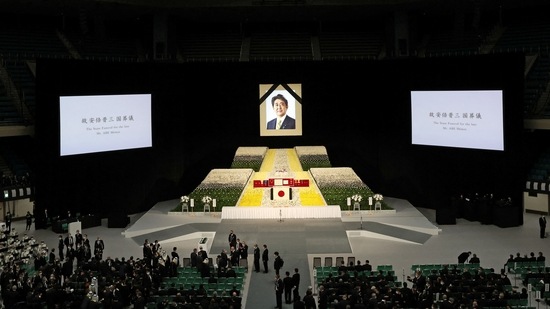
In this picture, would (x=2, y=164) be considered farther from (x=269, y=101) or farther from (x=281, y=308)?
(x=281, y=308)

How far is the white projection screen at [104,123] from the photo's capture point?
36125 mm

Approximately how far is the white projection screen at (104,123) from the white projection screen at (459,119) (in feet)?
49.6

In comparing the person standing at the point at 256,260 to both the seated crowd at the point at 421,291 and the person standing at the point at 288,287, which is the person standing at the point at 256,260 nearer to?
the person standing at the point at 288,287

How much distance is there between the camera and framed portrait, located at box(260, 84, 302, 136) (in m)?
46.3

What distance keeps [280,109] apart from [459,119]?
13024 mm

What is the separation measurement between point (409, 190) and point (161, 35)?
18.4 meters

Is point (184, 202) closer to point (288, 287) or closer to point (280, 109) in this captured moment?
point (280, 109)

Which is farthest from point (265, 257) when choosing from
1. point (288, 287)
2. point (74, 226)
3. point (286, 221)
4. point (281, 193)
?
point (281, 193)

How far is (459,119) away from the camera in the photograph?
3741cm

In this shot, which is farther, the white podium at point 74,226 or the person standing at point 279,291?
the white podium at point 74,226

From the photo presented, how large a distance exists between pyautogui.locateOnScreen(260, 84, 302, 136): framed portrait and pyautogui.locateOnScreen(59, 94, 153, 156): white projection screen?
8.50m

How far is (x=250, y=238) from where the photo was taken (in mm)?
33375

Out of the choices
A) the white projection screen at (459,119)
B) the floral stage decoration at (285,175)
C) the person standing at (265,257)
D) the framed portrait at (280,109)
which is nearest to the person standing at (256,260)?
the person standing at (265,257)

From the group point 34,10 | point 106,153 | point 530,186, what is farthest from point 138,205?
point 530,186
